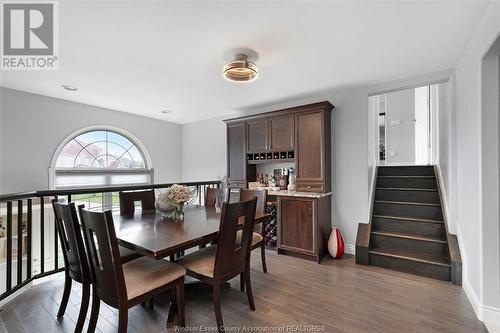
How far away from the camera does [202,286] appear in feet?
7.94

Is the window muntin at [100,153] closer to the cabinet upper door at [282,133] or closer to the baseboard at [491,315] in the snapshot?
the cabinet upper door at [282,133]

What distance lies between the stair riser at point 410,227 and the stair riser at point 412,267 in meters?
0.53

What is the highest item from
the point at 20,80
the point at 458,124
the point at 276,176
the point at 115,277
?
the point at 20,80

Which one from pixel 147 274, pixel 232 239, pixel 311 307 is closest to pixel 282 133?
pixel 232 239

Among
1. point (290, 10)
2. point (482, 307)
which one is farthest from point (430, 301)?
point (290, 10)

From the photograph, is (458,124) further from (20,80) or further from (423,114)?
(20,80)

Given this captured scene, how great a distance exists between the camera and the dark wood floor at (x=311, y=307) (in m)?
1.84

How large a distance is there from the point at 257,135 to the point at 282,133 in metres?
0.49

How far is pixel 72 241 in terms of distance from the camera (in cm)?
167

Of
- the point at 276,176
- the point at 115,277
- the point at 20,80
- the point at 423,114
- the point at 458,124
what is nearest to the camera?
the point at 115,277

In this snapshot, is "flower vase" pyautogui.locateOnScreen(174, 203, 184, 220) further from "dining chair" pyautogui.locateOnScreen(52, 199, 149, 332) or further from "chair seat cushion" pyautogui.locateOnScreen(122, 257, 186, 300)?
"dining chair" pyautogui.locateOnScreen(52, 199, 149, 332)

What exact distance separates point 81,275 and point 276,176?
10.2ft

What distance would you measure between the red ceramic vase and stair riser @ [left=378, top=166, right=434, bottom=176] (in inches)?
73.9

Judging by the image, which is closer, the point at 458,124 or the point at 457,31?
the point at 457,31
